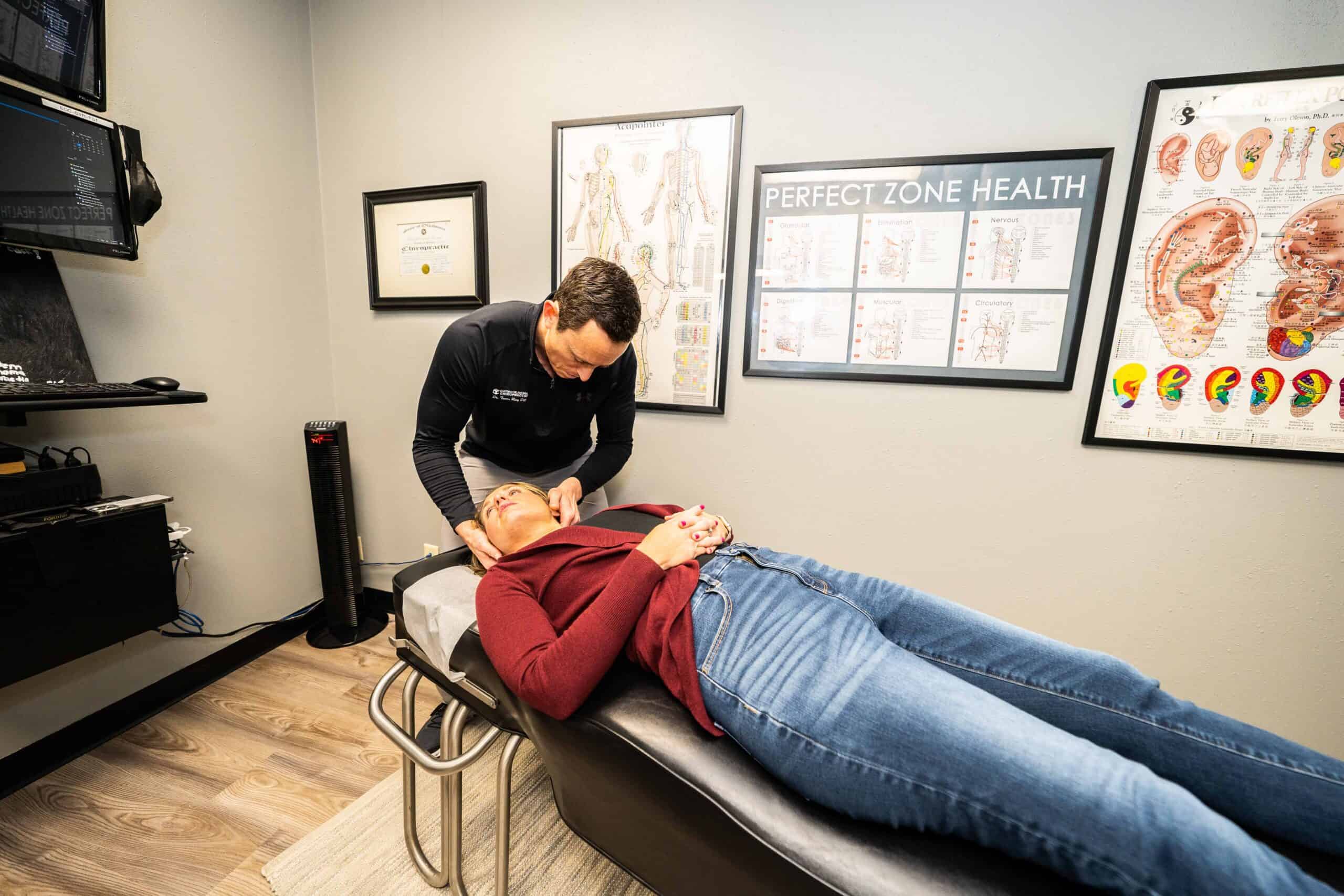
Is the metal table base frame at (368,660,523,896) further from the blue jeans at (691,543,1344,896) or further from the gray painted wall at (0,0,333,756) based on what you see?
the gray painted wall at (0,0,333,756)

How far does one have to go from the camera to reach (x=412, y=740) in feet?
3.06

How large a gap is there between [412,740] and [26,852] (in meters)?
1.10

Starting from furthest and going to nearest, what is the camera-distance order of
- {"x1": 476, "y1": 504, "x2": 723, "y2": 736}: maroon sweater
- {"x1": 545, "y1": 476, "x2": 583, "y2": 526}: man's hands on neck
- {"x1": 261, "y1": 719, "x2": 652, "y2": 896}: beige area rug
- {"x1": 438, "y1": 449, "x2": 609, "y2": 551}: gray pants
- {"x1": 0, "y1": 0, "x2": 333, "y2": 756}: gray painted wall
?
{"x1": 438, "y1": 449, "x2": 609, "y2": 551}: gray pants
{"x1": 0, "y1": 0, "x2": 333, "y2": 756}: gray painted wall
{"x1": 545, "y1": 476, "x2": 583, "y2": 526}: man's hands on neck
{"x1": 261, "y1": 719, "x2": 652, "y2": 896}: beige area rug
{"x1": 476, "y1": 504, "x2": 723, "y2": 736}: maroon sweater

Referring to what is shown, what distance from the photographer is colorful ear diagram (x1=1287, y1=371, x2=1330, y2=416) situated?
125 cm

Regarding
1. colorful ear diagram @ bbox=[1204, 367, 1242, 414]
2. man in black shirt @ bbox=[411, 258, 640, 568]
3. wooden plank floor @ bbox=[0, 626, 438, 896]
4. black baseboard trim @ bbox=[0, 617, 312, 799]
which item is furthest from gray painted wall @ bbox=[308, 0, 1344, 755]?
black baseboard trim @ bbox=[0, 617, 312, 799]

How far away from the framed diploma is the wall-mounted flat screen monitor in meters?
0.69

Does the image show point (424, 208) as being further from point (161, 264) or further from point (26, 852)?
point (26, 852)

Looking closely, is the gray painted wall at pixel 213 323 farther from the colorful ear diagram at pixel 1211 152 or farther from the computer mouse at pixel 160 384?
the colorful ear diagram at pixel 1211 152

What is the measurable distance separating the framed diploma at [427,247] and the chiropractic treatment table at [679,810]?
50.0 inches

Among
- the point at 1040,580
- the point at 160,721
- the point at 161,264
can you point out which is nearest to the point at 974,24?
the point at 1040,580

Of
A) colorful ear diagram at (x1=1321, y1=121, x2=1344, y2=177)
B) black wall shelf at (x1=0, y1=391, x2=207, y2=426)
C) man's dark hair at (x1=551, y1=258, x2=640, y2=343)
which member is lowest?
black wall shelf at (x1=0, y1=391, x2=207, y2=426)

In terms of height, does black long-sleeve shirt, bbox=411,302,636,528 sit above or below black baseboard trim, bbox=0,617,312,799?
above

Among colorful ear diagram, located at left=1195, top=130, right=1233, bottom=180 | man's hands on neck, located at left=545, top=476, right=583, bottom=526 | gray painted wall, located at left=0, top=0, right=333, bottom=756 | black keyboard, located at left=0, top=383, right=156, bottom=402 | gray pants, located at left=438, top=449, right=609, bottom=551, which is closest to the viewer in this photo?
black keyboard, located at left=0, top=383, right=156, bottom=402

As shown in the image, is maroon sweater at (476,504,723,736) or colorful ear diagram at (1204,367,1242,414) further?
colorful ear diagram at (1204,367,1242,414)
